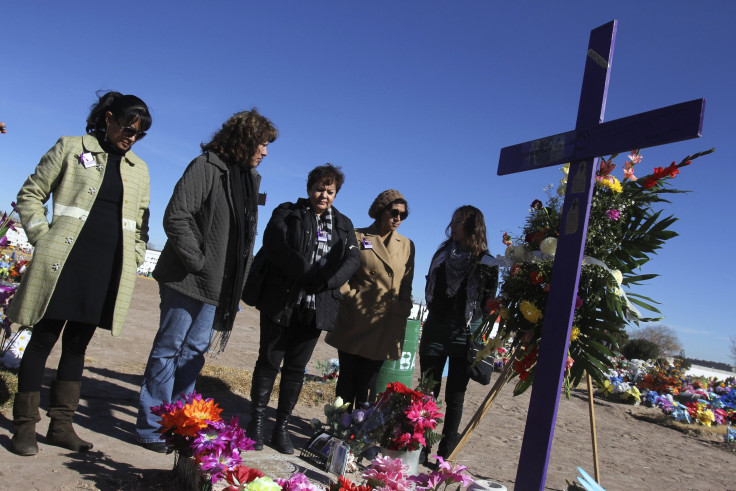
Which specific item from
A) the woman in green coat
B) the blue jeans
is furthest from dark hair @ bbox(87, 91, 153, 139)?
the blue jeans

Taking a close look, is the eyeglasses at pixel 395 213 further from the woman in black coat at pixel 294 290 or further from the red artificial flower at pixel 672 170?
the red artificial flower at pixel 672 170

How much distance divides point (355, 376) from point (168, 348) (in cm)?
147

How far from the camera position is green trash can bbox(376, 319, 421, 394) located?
16.4 feet

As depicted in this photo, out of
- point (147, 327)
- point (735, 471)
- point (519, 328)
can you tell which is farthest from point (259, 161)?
point (147, 327)

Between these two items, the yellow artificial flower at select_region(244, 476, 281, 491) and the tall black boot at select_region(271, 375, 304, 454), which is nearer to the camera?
the yellow artificial flower at select_region(244, 476, 281, 491)

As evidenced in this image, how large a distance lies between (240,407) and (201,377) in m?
0.85

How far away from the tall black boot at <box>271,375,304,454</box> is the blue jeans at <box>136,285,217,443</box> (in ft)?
2.20

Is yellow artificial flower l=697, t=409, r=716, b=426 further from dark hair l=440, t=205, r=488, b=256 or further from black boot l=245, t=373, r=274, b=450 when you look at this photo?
black boot l=245, t=373, r=274, b=450

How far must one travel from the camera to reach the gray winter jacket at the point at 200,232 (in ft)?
9.78

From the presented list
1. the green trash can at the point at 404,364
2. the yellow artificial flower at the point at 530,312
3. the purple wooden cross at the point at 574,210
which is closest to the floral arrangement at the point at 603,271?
the yellow artificial flower at the point at 530,312

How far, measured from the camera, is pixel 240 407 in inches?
188

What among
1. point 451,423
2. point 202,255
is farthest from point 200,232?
point 451,423

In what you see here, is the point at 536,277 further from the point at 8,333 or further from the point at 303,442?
the point at 8,333

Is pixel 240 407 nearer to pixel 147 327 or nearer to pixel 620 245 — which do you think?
pixel 620 245
